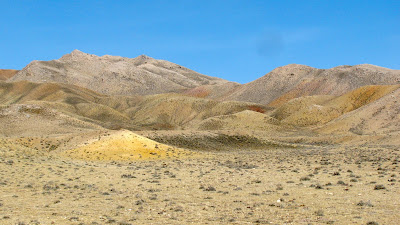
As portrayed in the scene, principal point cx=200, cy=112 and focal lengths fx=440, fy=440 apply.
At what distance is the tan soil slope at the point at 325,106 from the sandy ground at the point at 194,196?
283 ft

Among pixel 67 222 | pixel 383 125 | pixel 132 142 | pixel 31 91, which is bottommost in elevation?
pixel 67 222

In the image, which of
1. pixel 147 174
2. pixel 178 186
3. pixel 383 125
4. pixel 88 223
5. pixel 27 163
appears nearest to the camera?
pixel 88 223

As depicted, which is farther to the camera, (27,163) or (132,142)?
(132,142)

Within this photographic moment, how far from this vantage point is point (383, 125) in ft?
284

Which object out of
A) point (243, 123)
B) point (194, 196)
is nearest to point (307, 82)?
point (243, 123)

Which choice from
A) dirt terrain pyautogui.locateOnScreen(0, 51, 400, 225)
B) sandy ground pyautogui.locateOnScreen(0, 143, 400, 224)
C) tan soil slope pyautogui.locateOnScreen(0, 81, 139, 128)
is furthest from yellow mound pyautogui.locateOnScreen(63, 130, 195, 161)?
tan soil slope pyautogui.locateOnScreen(0, 81, 139, 128)

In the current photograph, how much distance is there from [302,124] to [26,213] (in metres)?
103

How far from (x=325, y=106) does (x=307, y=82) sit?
1685 inches

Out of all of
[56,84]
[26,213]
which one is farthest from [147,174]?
[56,84]

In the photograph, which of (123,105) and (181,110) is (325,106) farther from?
(123,105)

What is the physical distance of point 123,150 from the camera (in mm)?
43406

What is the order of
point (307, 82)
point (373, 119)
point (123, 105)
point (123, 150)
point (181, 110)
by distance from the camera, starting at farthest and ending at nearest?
1. point (307, 82)
2. point (123, 105)
3. point (181, 110)
4. point (373, 119)
5. point (123, 150)

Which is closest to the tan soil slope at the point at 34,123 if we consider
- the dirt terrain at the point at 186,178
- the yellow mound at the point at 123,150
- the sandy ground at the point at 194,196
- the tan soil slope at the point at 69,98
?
the dirt terrain at the point at 186,178

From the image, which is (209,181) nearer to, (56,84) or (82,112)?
(82,112)
